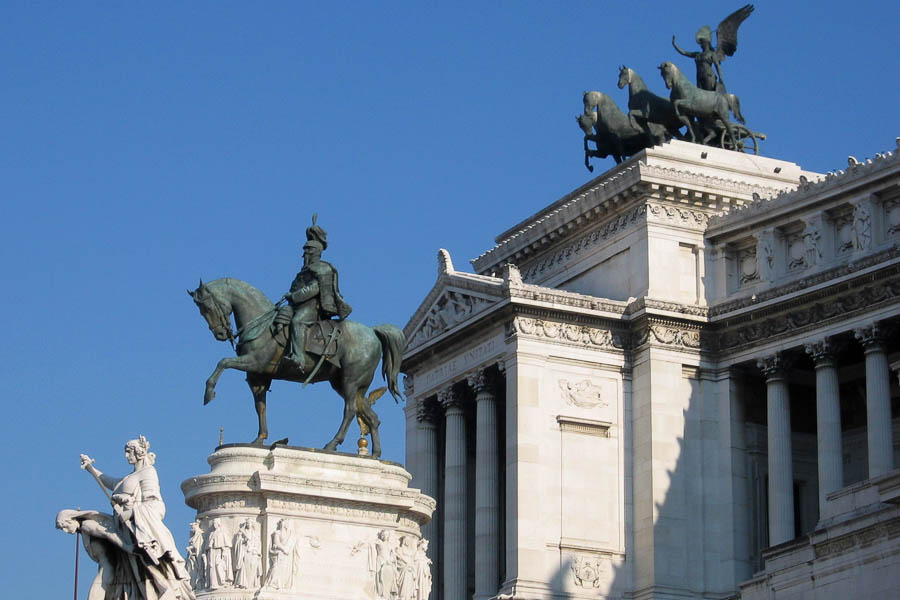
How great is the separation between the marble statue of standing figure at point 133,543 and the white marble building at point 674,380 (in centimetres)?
3229

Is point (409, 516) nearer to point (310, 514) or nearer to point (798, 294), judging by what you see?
point (310, 514)

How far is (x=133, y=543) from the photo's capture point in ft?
94.5

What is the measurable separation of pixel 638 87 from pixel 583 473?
14.7m

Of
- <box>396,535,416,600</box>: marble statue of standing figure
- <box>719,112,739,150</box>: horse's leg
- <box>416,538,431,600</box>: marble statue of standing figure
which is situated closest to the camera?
<box>396,535,416,600</box>: marble statue of standing figure

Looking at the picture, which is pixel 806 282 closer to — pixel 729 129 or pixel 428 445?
pixel 729 129

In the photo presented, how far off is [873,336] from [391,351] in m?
19.2

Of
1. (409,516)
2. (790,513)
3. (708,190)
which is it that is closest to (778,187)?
(708,190)

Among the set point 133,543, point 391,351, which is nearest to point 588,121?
point 391,351

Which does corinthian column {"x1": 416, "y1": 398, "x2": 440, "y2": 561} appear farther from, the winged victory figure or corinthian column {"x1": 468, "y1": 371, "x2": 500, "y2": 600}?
the winged victory figure

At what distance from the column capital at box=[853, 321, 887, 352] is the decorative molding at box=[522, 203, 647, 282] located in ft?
27.4

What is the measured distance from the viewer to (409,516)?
4391 cm

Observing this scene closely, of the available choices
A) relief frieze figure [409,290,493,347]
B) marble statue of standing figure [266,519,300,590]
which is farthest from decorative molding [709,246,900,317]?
marble statue of standing figure [266,519,300,590]

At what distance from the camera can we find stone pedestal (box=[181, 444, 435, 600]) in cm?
4219

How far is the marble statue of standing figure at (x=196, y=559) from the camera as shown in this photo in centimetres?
4247
